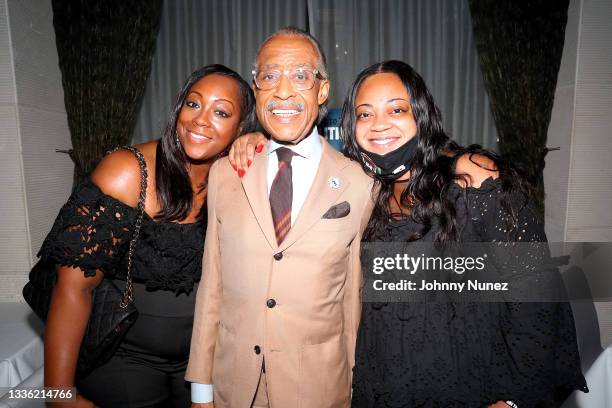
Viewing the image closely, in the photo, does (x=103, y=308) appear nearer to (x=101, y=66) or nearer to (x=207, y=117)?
(x=207, y=117)

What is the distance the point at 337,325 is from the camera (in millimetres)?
1398

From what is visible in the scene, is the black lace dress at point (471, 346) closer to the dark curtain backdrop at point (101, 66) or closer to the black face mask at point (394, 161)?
the black face mask at point (394, 161)

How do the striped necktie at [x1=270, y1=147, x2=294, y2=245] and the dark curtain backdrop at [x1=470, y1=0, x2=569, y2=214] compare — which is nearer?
the striped necktie at [x1=270, y1=147, x2=294, y2=245]

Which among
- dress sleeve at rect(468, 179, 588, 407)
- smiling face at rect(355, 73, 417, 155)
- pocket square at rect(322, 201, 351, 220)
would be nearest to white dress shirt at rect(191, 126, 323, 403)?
pocket square at rect(322, 201, 351, 220)

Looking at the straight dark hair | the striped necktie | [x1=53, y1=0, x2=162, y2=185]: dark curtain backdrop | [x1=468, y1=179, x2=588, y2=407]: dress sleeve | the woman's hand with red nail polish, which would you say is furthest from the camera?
[x1=53, y1=0, x2=162, y2=185]: dark curtain backdrop

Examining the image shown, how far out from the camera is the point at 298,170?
1.45 m

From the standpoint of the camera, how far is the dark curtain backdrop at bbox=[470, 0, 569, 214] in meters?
3.57

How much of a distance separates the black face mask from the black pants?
1.21m

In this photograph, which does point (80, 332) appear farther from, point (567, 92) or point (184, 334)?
point (567, 92)

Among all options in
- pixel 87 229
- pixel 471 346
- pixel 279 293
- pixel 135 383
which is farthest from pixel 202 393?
pixel 471 346

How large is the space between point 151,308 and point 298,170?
0.87 meters

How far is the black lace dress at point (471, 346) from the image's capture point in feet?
4.04

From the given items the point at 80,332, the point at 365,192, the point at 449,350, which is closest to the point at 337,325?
the point at 449,350

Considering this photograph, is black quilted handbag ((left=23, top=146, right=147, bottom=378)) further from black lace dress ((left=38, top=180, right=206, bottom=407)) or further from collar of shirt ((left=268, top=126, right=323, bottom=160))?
collar of shirt ((left=268, top=126, right=323, bottom=160))
